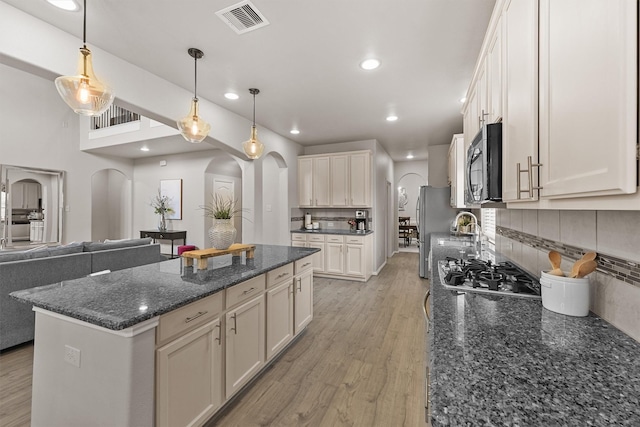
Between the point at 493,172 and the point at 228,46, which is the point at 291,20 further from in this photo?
the point at 493,172

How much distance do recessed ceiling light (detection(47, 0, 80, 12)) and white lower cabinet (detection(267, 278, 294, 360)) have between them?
2.38 meters

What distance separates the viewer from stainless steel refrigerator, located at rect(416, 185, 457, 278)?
16.0 ft

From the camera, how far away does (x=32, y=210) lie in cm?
560

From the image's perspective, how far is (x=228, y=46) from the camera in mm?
2336

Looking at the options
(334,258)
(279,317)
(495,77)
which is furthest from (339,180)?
(495,77)

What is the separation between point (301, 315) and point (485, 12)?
2.86m

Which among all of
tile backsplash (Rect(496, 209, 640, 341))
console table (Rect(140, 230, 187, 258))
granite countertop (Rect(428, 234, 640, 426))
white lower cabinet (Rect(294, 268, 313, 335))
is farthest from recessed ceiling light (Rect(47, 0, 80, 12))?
console table (Rect(140, 230, 187, 258))

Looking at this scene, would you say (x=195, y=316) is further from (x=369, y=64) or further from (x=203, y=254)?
(x=369, y=64)

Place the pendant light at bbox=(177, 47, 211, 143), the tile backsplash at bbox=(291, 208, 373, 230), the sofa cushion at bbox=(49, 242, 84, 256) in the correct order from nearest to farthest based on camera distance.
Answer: the pendant light at bbox=(177, 47, 211, 143)
the sofa cushion at bbox=(49, 242, 84, 256)
the tile backsplash at bbox=(291, 208, 373, 230)

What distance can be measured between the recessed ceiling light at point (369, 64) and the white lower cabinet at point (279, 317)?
6.96ft

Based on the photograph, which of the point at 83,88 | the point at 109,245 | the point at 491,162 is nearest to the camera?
the point at 491,162

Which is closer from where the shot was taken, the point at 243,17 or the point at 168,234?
the point at 243,17

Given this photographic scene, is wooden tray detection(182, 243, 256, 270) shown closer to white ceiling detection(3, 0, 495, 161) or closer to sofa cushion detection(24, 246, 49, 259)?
white ceiling detection(3, 0, 495, 161)

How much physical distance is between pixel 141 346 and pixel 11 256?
2458 mm
